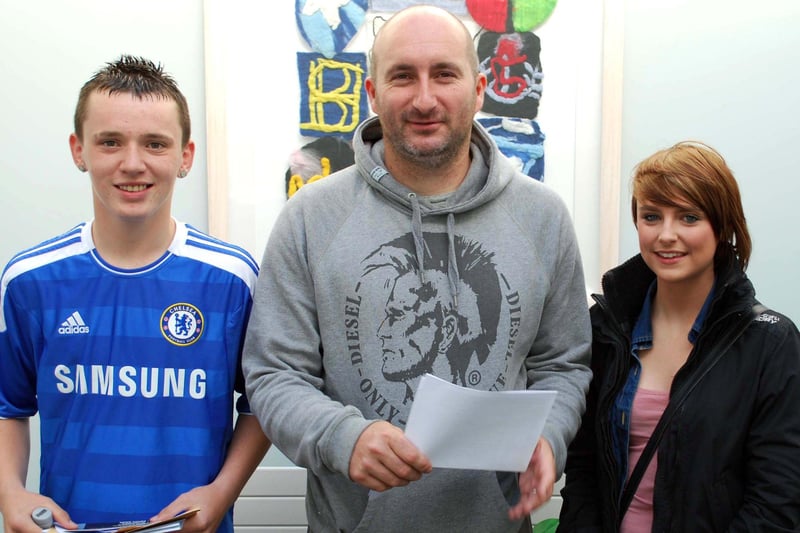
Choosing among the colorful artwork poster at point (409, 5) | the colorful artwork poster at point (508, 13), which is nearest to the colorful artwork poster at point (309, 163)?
the colorful artwork poster at point (409, 5)

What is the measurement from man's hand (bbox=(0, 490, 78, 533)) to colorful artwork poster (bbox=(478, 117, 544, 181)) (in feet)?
5.09

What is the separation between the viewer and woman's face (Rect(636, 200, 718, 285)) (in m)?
1.59

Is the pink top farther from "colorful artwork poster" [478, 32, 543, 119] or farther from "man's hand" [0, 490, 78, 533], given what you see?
"man's hand" [0, 490, 78, 533]

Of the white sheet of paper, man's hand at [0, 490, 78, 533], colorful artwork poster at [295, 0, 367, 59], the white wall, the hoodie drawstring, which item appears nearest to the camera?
the white sheet of paper

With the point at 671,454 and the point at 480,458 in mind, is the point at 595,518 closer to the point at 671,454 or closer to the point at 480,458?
the point at 671,454

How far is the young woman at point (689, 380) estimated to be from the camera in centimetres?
147

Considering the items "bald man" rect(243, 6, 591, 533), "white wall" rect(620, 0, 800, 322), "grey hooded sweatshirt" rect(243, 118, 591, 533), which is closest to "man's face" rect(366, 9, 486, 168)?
"bald man" rect(243, 6, 591, 533)

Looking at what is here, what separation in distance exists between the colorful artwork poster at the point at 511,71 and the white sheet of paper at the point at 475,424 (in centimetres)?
124

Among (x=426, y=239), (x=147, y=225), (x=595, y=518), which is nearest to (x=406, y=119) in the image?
(x=426, y=239)

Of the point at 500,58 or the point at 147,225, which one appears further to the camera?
the point at 500,58

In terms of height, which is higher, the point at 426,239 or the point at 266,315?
the point at 426,239

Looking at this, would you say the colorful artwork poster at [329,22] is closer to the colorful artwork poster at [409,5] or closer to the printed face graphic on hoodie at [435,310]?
the colorful artwork poster at [409,5]

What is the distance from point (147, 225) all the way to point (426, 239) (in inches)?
23.8

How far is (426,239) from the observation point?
5.09 ft
